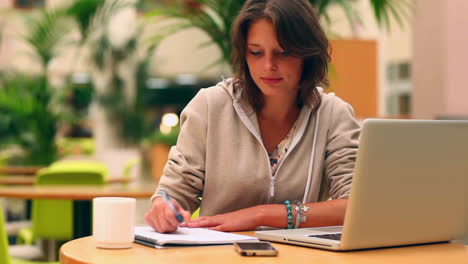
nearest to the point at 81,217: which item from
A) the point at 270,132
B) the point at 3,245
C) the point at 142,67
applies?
the point at 3,245

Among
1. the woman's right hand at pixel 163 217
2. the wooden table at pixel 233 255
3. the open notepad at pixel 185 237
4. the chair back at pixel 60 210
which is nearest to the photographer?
the wooden table at pixel 233 255

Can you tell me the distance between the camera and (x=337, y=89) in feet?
16.3

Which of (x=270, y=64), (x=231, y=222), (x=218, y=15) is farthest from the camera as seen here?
(x=218, y=15)

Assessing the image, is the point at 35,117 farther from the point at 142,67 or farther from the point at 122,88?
the point at 142,67

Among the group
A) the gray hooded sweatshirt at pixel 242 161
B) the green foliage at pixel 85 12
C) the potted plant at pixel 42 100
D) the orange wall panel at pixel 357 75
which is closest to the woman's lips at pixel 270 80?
the gray hooded sweatshirt at pixel 242 161

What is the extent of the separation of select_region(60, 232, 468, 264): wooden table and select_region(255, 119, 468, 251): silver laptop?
1.0 inches

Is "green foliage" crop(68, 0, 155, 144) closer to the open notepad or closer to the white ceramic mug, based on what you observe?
the open notepad

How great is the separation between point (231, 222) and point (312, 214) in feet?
0.77

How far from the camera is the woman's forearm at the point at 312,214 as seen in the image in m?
1.68

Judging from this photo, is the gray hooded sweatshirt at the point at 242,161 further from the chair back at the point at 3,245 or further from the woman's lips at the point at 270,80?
the chair back at the point at 3,245

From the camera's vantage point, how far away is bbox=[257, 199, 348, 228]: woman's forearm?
5.51 ft

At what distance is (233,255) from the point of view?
50.0 inches

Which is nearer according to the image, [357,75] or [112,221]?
[112,221]

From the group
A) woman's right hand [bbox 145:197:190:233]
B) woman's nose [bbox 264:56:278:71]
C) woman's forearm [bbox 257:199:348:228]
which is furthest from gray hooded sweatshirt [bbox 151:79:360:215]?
woman's right hand [bbox 145:197:190:233]
